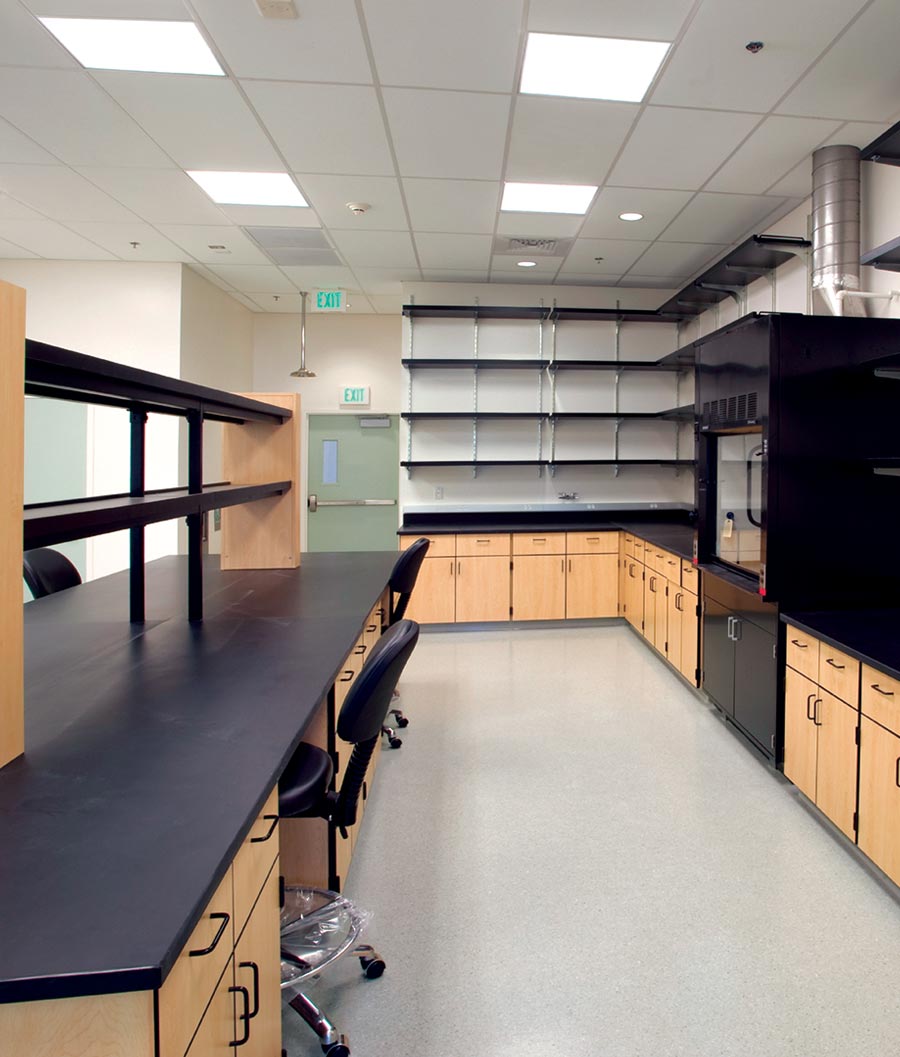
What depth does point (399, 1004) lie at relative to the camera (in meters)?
1.53

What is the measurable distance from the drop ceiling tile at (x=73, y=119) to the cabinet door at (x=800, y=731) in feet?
12.4

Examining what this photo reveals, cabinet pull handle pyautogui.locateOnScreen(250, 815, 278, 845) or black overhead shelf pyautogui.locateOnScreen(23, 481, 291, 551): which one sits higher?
black overhead shelf pyautogui.locateOnScreen(23, 481, 291, 551)

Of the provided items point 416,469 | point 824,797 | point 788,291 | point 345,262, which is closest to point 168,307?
point 345,262

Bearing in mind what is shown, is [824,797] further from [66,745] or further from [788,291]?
[788,291]

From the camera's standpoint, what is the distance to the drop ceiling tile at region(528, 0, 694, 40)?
2088mm

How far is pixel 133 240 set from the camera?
14.2 ft

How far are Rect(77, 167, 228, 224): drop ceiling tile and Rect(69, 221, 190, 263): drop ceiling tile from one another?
0.16m

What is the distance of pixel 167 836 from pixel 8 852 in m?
0.21

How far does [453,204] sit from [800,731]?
3316 mm

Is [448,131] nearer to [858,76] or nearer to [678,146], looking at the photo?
[678,146]

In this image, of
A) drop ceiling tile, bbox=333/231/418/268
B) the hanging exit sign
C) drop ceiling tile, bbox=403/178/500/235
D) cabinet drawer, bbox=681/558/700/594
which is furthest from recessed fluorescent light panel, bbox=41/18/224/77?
the hanging exit sign

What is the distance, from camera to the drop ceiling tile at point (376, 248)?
416 cm

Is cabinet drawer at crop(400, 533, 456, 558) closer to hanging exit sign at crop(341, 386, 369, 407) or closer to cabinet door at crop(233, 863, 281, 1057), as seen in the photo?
hanging exit sign at crop(341, 386, 369, 407)

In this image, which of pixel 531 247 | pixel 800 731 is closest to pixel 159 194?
pixel 531 247
